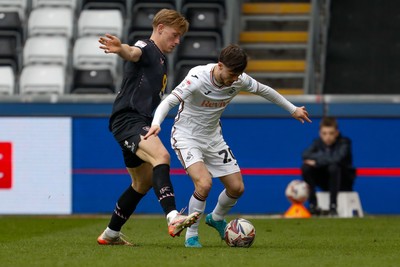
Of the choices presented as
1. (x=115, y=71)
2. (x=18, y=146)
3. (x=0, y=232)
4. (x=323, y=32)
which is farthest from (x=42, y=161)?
(x=323, y=32)

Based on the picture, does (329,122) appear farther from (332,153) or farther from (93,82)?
(93,82)

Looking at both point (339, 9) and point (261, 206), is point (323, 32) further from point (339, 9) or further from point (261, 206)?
point (261, 206)

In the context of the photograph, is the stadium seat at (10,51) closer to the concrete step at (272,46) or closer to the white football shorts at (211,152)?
the concrete step at (272,46)

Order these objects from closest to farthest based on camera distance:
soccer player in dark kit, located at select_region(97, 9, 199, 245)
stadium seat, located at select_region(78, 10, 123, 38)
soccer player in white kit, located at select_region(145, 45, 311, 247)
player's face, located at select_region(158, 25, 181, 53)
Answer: soccer player in dark kit, located at select_region(97, 9, 199, 245)
soccer player in white kit, located at select_region(145, 45, 311, 247)
player's face, located at select_region(158, 25, 181, 53)
stadium seat, located at select_region(78, 10, 123, 38)

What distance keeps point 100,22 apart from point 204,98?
8659 mm

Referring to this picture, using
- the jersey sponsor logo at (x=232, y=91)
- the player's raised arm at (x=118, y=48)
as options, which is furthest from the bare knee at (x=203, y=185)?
the player's raised arm at (x=118, y=48)

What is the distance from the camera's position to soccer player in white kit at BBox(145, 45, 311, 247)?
30.0ft

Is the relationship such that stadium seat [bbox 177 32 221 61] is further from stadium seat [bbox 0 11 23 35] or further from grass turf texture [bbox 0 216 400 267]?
grass turf texture [bbox 0 216 400 267]

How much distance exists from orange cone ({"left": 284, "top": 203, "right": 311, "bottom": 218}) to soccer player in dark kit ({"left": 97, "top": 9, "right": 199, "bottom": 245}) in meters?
5.37

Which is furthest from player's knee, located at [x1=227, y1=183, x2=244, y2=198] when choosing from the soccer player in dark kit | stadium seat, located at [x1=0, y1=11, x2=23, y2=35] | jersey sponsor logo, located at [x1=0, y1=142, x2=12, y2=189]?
stadium seat, located at [x1=0, y1=11, x2=23, y2=35]

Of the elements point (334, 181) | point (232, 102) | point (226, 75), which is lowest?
point (334, 181)

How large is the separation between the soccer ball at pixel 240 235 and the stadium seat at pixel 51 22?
8.84 m

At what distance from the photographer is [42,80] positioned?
55.2 ft

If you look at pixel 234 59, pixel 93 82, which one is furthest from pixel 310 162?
→ pixel 234 59
